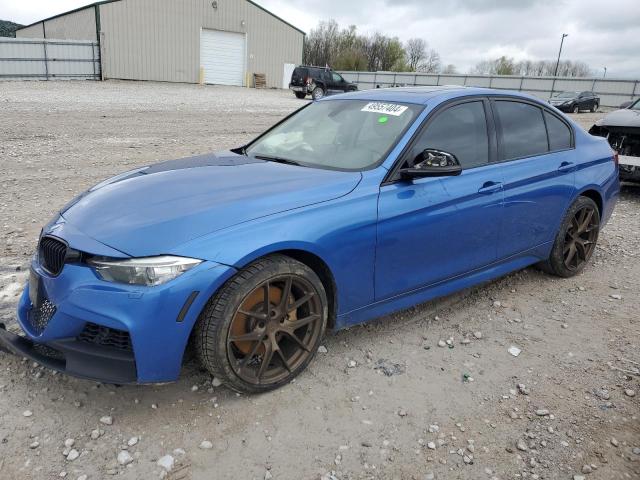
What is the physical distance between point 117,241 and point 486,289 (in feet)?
10.1

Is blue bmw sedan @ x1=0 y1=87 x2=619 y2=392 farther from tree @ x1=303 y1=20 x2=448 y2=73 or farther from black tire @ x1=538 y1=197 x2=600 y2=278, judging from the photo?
tree @ x1=303 y1=20 x2=448 y2=73

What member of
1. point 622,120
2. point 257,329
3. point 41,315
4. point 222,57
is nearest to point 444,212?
point 257,329

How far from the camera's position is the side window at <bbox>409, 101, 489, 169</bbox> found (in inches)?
135

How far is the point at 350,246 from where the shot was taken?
2.92 meters

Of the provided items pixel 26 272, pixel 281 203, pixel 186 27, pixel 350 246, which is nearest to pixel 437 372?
pixel 350 246

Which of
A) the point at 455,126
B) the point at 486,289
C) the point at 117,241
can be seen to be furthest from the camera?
the point at 486,289

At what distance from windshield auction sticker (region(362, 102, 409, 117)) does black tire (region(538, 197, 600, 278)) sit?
6.23 ft

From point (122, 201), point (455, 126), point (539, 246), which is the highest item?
point (455, 126)

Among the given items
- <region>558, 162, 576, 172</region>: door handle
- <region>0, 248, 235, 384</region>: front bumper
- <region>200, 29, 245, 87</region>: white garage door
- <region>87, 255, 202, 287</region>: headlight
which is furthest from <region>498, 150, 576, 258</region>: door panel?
<region>200, 29, 245, 87</region>: white garage door

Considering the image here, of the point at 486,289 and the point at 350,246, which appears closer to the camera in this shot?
the point at 350,246

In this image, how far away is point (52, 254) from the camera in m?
2.67

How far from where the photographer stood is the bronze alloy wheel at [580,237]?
461 centimetres

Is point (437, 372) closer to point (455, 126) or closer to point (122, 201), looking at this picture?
point (455, 126)

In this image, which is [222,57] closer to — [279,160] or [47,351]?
[279,160]
